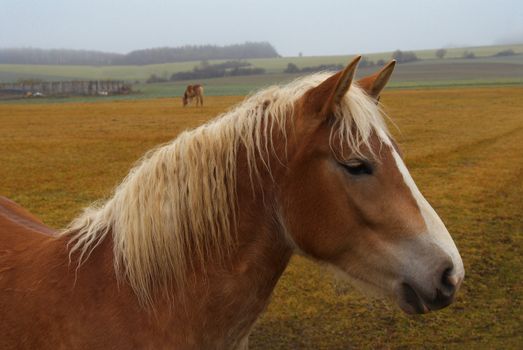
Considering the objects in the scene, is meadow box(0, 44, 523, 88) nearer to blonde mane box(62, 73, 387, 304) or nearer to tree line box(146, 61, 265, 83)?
tree line box(146, 61, 265, 83)

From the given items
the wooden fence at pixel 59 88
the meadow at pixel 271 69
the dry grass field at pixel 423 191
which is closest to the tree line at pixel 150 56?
the meadow at pixel 271 69

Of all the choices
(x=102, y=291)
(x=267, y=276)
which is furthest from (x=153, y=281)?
(x=267, y=276)

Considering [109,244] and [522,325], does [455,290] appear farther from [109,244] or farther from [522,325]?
[522,325]

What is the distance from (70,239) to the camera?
258 cm

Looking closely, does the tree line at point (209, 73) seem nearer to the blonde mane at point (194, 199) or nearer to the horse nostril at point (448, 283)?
the blonde mane at point (194, 199)

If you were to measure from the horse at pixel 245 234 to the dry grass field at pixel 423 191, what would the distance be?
66 cm

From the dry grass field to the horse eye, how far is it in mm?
733

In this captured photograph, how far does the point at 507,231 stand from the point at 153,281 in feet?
26.1

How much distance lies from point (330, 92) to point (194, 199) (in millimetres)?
815

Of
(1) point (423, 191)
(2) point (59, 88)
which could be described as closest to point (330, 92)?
(1) point (423, 191)

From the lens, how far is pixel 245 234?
2.29 metres

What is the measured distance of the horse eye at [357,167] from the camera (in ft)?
7.06

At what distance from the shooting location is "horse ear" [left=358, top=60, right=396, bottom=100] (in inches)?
95.9

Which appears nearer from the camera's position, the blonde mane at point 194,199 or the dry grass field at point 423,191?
the blonde mane at point 194,199
